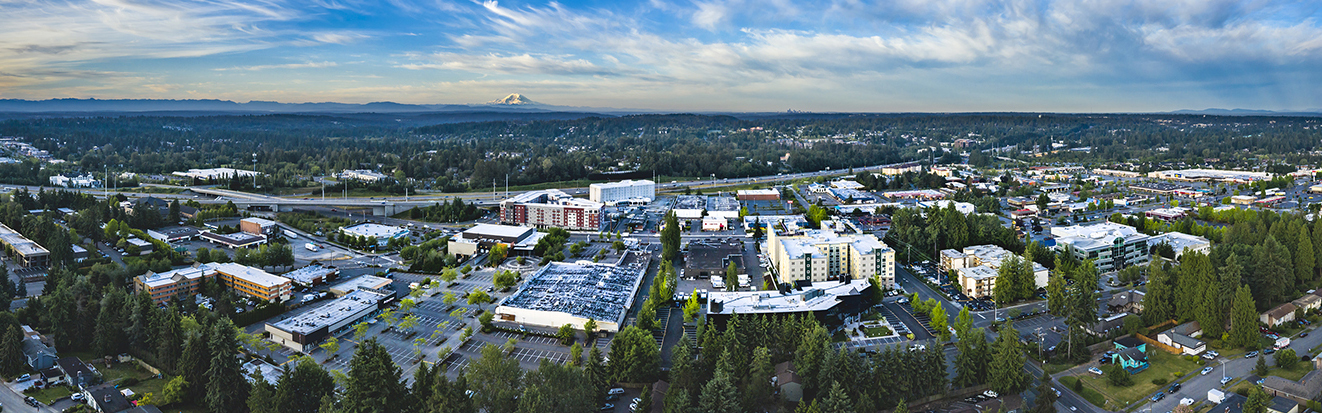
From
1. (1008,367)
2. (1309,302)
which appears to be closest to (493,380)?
(1008,367)

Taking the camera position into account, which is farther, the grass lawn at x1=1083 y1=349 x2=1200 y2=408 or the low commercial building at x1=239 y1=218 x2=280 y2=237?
the low commercial building at x1=239 y1=218 x2=280 y2=237

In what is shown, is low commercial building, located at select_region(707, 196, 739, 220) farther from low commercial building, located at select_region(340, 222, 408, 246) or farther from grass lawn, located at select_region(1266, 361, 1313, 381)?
grass lawn, located at select_region(1266, 361, 1313, 381)

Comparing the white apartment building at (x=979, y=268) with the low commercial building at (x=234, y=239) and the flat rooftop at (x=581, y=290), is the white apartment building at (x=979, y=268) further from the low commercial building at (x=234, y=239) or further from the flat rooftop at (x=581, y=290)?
the low commercial building at (x=234, y=239)

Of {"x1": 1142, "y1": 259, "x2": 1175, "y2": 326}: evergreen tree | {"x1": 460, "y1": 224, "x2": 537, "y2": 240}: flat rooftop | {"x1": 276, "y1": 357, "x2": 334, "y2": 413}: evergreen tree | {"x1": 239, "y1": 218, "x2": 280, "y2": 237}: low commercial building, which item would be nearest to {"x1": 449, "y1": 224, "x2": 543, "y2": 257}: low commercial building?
{"x1": 460, "y1": 224, "x2": 537, "y2": 240}: flat rooftop

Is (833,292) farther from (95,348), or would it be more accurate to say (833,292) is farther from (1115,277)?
(95,348)

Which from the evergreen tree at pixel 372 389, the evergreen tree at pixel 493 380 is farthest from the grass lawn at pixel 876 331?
the evergreen tree at pixel 372 389
